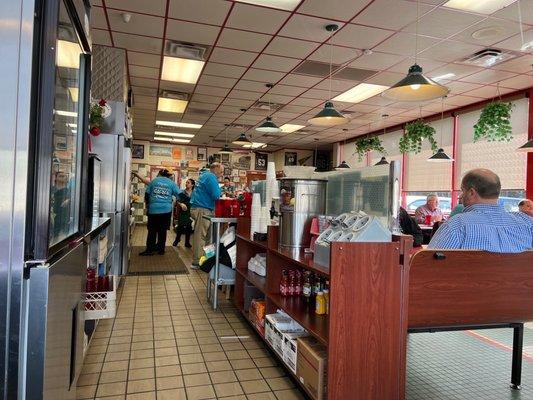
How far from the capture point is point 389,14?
4324 millimetres

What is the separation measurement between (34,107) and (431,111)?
29.4ft

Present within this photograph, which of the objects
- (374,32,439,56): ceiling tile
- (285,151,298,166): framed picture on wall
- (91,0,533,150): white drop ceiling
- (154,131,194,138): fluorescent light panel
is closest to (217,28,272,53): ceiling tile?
(91,0,533,150): white drop ceiling

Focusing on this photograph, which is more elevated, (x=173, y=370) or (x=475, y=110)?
(x=475, y=110)

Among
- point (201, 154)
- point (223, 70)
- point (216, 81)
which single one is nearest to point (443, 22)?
point (223, 70)

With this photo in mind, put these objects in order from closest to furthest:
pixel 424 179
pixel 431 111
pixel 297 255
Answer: pixel 297 255
pixel 431 111
pixel 424 179

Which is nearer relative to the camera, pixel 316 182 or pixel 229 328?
pixel 316 182

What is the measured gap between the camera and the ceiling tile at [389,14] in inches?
161

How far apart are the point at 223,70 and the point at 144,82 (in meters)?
1.77

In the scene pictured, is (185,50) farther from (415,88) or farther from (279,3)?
(415,88)

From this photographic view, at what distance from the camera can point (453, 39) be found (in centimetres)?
491

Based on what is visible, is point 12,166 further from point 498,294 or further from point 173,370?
point 498,294

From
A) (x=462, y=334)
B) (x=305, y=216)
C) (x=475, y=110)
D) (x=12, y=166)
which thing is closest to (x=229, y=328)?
(x=305, y=216)

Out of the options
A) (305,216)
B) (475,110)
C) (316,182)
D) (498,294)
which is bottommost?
(498,294)

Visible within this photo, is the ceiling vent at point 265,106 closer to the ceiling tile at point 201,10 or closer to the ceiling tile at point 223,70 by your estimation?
the ceiling tile at point 223,70
